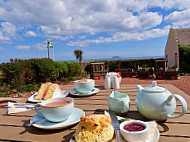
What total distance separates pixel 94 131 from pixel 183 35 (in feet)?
53.6

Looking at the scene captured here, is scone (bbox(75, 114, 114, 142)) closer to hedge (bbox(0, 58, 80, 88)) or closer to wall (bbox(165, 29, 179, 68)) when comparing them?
hedge (bbox(0, 58, 80, 88))

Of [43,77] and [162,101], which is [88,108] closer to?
[162,101]

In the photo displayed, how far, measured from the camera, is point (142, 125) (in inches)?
31.3

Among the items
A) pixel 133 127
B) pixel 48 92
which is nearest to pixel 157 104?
pixel 133 127

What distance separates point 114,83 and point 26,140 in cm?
157

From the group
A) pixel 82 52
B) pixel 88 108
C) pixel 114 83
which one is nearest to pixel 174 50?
pixel 82 52

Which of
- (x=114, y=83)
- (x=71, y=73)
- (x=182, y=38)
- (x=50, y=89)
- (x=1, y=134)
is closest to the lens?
(x=1, y=134)

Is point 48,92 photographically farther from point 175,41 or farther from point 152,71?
point 175,41

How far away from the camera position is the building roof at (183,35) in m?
13.0

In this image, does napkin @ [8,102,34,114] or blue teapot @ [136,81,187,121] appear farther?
napkin @ [8,102,34,114]

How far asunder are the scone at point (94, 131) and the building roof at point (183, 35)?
1498cm

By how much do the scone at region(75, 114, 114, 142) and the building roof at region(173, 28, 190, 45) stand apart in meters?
15.0

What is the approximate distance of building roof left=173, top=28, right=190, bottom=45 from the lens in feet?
42.7

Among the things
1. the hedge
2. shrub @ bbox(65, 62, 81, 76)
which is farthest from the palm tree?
the hedge
